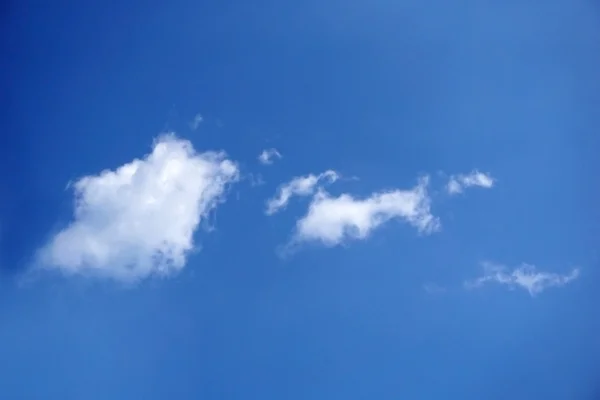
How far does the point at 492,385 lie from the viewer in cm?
737

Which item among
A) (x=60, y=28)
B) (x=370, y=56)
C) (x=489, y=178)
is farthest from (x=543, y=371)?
(x=60, y=28)

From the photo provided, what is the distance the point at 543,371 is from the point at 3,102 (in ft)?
26.7

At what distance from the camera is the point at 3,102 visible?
7609 mm

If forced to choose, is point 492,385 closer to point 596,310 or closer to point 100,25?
point 596,310

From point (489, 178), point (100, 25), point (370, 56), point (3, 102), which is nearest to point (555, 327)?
point (489, 178)

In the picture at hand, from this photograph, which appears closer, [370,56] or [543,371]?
[543,371]

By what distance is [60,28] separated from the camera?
7750 mm

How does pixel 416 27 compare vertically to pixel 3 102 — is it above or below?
above

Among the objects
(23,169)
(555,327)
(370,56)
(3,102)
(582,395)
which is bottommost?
(582,395)

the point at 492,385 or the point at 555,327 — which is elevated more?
the point at 555,327

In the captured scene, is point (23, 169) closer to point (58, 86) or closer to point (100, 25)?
point (58, 86)

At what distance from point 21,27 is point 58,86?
0.98 meters

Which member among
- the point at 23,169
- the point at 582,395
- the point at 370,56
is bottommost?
the point at 582,395

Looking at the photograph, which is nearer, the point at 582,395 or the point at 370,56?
the point at 582,395
